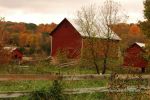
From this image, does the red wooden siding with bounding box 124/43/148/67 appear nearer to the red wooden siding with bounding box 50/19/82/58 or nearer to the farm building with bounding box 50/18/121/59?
the farm building with bounding box 50/18/121/59

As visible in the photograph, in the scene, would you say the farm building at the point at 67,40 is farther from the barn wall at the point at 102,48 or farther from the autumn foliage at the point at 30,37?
the barn wall at the point at 102,48

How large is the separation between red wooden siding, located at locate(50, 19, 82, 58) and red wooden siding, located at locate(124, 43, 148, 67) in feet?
24.0

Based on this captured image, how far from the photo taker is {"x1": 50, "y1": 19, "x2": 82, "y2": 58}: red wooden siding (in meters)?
47.5

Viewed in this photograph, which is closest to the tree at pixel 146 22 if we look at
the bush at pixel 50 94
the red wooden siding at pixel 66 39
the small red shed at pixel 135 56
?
the small red shed at pixel 135 56

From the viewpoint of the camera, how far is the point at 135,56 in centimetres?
3850

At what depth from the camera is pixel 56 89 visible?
9766 millimetres

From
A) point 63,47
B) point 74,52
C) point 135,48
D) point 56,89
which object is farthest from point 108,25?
point 56,89

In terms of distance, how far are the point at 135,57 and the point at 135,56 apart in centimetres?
13

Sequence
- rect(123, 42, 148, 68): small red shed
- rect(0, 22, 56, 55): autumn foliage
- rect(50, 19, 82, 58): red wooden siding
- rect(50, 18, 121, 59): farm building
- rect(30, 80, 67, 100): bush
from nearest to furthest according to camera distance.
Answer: rect(30, 80, 67, 100): bush → rect(123, 42, 148, 68): small red shed → rect(50, 18, 121, 59): farm building → rect(50, 19, 82, 58): red wooden siding → rect(0, 22, 56, 55): autumn foliage

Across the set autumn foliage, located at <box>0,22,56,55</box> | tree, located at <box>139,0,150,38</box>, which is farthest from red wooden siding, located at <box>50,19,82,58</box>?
tree, located at <box>139,0,150,38</box>

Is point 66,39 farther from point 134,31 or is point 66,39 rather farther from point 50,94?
point 134,31

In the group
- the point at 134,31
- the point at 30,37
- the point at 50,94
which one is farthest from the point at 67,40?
the point at 134,31

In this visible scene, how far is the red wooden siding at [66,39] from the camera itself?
47484mm

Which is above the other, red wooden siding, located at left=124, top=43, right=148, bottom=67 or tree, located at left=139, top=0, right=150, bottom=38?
tree, located at left=139, top=0, right=150, bottom=38
